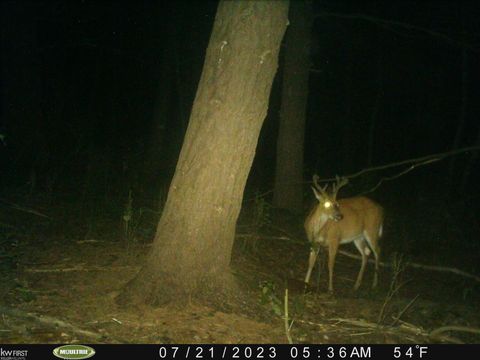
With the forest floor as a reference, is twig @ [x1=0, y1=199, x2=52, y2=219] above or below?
above

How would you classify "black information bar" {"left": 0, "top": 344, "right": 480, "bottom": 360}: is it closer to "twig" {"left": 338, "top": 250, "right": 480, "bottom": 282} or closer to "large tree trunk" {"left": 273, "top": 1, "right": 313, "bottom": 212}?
"twig" {"left": 338, "top": 250, "right": 480, "bottom": 282}

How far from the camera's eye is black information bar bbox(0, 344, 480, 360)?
4.01 meters

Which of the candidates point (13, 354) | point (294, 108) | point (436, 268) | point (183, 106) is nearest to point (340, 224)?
point (436, 268)

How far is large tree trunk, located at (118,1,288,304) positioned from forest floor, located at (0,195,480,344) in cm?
30

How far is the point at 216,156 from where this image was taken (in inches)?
185

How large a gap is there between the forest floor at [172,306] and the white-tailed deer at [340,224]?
43cm

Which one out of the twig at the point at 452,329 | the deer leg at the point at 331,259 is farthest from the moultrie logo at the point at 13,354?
the deer leg at the point at 331,259

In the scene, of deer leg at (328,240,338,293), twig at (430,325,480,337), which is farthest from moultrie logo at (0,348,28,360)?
deer leg at (328,240,338,293)

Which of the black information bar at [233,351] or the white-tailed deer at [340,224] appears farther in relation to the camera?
the white-tailed deer at [340,224]

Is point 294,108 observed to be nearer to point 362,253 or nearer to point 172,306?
point 362,253

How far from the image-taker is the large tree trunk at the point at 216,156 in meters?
4.60

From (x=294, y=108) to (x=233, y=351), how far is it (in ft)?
22.1

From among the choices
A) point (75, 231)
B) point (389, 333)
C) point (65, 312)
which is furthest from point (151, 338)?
point (75, 231)

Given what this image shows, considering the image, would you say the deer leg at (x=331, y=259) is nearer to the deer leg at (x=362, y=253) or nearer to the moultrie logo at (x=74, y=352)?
the deer leg at (x=362, y=253)
